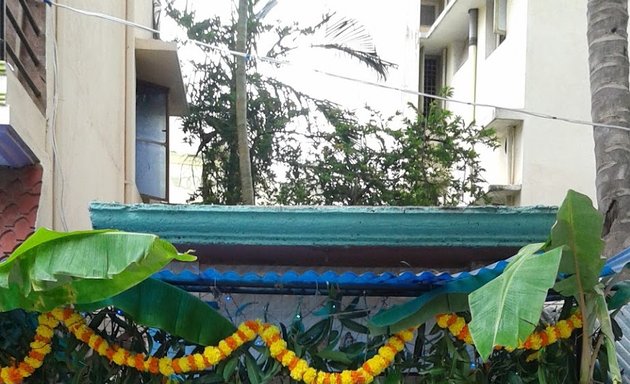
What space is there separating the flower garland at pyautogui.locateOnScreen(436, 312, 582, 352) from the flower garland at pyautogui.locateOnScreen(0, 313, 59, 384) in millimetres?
1780

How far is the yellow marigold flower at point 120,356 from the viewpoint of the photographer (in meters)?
3.73

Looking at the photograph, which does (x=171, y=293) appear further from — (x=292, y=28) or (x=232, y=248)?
(x=292, y=28)

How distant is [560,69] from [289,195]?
16.9 ft

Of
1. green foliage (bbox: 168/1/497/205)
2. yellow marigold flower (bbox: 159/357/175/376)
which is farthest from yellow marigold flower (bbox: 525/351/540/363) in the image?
green foliage (bbox: 168/1/497/205)

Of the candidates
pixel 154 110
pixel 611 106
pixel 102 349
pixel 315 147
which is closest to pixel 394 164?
pixel 315 147

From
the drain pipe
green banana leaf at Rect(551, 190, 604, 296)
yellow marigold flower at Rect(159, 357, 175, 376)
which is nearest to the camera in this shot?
green banana leaf at Rect(551, 190, 604, 296)

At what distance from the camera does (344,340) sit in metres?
3.97

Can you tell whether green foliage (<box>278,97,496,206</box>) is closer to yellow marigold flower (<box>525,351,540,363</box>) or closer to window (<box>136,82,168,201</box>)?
window (<box>136,82,168,201</box>)

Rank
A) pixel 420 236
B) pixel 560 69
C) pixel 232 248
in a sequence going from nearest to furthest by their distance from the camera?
1. pixel 420 236
2. pixel 232 248
3. pixel 560 69

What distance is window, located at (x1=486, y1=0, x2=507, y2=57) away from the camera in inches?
596

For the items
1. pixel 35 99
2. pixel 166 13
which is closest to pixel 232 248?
pixel 35 99

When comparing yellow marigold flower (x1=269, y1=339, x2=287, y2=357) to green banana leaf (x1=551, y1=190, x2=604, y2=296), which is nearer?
green banana leaf (x1=551, y1=190, x2=604, y2=296)

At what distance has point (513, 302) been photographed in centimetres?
285

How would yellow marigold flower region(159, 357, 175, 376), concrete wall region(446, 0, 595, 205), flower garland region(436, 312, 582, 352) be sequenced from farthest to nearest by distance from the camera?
concrete wall region(446, 0, 595, 205)
yellow marigold flower region(159, 357, 175, 376)
flower garland region(436, 312, 582, 352)
